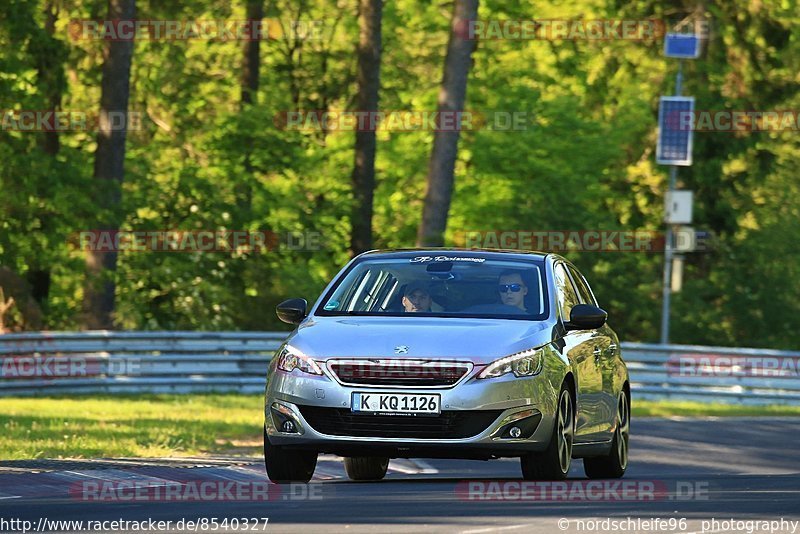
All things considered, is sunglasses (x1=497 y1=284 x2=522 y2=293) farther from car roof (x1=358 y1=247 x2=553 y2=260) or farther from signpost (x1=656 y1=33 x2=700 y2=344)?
signpost (x1=656 y1=33 x2=700 y2=344)

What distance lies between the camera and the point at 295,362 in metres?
13.1

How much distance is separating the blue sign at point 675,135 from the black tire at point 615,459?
2070cm

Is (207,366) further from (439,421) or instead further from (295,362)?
(439,421)

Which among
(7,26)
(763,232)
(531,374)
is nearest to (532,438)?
(531,374)

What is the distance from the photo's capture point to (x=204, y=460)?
55.9ft

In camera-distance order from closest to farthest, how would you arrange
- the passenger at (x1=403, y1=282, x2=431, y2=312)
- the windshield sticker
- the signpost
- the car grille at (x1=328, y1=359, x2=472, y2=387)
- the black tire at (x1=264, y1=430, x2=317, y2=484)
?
the car grille at (x1=328, y1=359, x2=472, y2=387), the black tire at (x1=264, y1=430, x2=317, y2=484), the passenger at (x1=403, y1=282, x2=431, y2=312), the windshield sticker, the signpost

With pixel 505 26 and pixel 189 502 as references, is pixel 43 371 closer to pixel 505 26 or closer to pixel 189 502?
pixel 189 502

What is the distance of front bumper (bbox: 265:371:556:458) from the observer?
12.8 m

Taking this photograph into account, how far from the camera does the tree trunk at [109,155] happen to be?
34344 mm

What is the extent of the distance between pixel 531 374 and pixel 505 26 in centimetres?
3675

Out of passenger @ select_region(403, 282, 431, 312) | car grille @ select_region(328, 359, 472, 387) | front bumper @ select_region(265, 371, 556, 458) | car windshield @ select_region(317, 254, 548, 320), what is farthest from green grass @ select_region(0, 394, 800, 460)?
car grille @ select_region(328, 359, 472, 387)

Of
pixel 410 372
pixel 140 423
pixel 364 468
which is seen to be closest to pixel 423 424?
pixel 410 372

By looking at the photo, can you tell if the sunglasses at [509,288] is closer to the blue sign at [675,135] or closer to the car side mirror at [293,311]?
the car side mirror at [293,311]

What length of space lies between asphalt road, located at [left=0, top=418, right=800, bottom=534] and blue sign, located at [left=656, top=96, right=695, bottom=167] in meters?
19.1
